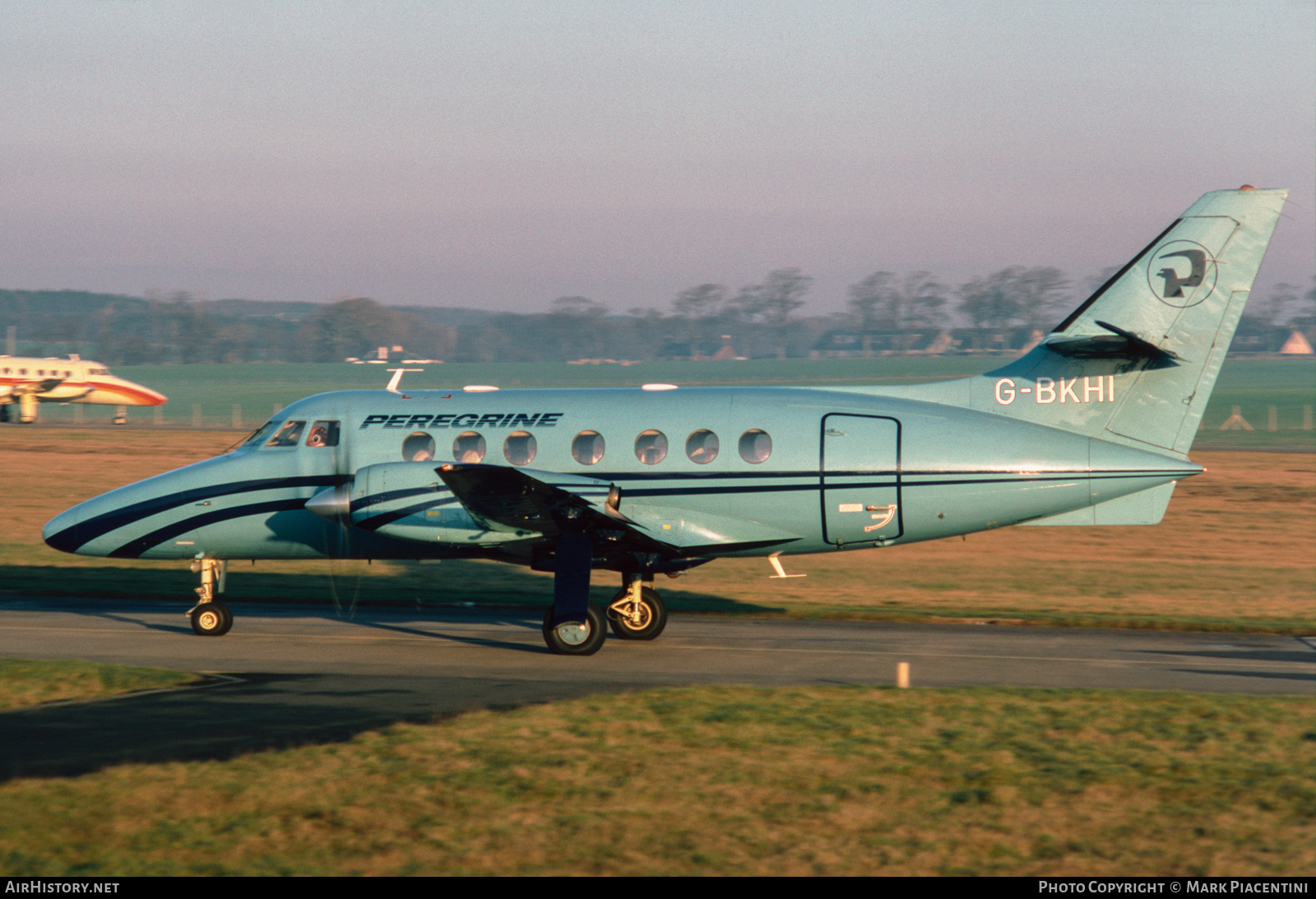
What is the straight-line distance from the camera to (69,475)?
38875mm

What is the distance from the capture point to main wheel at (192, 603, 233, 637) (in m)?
16.7

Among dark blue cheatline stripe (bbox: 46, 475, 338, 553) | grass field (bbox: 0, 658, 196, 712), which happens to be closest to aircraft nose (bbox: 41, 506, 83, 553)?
dark blue cheatline stripe (bbox: 46, 475, 338, 553)

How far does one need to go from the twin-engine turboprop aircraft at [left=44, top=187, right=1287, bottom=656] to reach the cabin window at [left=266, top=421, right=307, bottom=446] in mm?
1298

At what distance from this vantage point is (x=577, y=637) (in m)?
15.4

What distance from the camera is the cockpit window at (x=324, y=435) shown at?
17.1 meters

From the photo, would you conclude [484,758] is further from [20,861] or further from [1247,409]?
[1247,409]

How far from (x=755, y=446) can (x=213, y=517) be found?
8.17 metres

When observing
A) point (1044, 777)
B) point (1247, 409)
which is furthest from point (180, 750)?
point (1247, 409)

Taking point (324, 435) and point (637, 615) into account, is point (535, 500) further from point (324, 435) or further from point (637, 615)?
point (324, 435)

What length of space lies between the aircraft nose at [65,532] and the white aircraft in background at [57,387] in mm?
48488

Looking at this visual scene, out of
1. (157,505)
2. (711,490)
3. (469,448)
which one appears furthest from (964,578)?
(157,505)

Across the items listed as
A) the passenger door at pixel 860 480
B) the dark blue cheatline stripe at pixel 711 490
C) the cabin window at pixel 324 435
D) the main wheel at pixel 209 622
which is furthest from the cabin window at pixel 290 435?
the passenger door at pixel 860 480

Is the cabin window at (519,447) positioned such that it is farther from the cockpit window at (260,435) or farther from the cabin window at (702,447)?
the cockpit window at (260,435)

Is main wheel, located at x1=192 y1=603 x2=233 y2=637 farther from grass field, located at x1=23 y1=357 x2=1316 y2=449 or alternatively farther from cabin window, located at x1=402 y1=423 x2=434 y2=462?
grass field, located at x1=23 y1=357 x2=1316 y2=449
